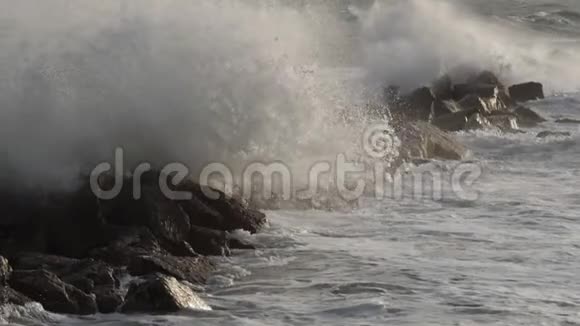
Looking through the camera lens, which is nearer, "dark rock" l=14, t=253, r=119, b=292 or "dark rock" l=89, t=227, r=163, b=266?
"dark rock" l=14, t=253, r=119, b=292

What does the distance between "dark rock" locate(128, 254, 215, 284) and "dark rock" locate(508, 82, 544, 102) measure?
1028 centimetres

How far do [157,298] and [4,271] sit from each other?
0.92 metres

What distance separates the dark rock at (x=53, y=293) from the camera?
7.09 m

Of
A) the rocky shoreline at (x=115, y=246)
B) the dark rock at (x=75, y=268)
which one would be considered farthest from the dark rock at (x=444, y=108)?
the dark rock at (x=75, y=268)

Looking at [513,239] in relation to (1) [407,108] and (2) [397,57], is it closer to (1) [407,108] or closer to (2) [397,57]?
(1) [407,108]

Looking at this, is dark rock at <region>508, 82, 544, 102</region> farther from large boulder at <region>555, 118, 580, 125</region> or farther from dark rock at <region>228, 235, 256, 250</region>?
dark rock at <region>228, 235, 256, 250</region>

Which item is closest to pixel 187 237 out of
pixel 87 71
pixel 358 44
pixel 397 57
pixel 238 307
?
pixel 238 307

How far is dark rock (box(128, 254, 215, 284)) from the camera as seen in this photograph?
Result: 7.71 m

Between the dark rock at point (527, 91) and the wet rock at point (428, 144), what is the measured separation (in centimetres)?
438

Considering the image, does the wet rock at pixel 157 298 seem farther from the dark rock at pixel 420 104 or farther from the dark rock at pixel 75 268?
the dark rock at pixel 420 104

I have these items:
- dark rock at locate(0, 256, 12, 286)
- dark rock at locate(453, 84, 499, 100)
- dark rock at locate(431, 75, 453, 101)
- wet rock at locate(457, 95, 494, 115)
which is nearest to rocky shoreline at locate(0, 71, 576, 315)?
dark rock at locate(0, 256, 12, 286)

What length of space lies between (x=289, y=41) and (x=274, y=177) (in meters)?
2.89

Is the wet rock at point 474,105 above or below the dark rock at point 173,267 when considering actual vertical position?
above

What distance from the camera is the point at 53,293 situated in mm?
7113
